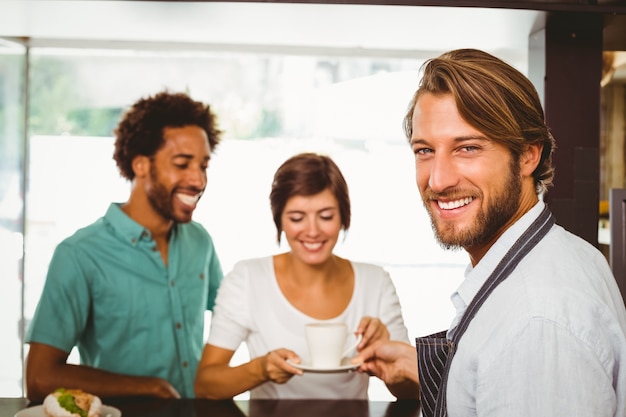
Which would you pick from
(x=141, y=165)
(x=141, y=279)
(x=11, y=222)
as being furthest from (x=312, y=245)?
(x=11, y=222)

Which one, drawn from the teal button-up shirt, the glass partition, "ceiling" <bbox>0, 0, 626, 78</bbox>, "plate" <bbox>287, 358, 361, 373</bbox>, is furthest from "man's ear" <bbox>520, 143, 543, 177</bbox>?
the glass partition

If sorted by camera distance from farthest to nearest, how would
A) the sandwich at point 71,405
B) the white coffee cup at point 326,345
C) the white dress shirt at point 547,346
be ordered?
1. the white coffee cup at point 326,345
2. the sandwich at point 71,405
3. the white dress shirt at point 547,346

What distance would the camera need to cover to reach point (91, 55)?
3.71m

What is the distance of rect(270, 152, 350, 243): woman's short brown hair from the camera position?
7.97 feet

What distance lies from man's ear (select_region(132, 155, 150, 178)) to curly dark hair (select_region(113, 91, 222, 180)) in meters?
0.02

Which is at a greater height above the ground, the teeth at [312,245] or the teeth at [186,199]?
the teeth at [186,199]

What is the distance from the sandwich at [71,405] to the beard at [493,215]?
1.07 meters

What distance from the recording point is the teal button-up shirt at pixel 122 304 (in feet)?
8.34

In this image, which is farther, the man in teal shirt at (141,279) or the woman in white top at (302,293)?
the man in teal shirt at (141,279)

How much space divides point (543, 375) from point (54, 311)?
6.44 feet

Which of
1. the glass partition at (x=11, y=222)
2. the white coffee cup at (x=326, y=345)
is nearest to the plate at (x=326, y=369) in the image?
the white coffee cup at (x=326, y=345)

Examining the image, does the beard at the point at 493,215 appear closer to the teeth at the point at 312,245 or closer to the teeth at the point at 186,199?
the teeth at the point at 312,245

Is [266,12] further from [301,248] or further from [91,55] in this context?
[91,55]

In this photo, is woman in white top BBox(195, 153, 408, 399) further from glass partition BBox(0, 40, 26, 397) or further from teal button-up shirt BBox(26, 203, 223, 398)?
glass partition BBox(0, 40, 26, 397)
